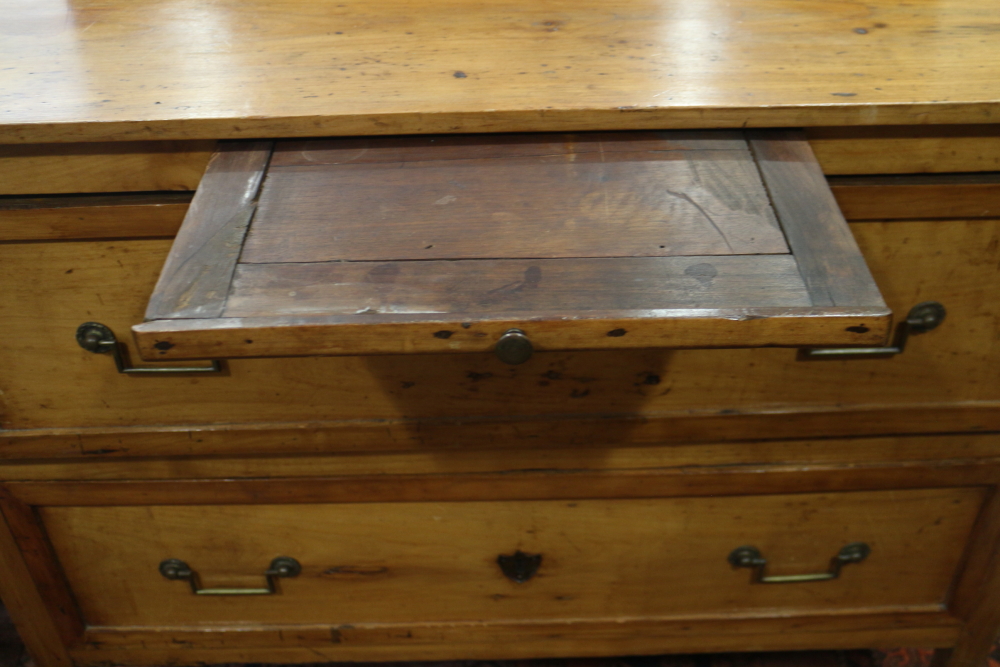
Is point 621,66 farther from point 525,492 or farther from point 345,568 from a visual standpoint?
point 345,568

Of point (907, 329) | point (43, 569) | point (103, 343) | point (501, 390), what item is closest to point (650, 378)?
point (501, 390)

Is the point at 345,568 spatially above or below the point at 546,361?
below

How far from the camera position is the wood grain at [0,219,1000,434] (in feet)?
2.46

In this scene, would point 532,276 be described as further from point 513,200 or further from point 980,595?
point 980,595

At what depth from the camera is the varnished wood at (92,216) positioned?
70 centimetres

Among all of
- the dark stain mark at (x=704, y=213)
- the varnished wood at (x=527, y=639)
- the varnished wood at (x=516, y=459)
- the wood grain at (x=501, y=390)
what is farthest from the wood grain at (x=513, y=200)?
the varnished wood at (x=527, y=639)

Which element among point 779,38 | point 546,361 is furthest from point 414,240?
point 779,38

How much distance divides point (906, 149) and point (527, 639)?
74 centimetres

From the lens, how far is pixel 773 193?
1.97 ft

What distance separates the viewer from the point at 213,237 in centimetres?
57

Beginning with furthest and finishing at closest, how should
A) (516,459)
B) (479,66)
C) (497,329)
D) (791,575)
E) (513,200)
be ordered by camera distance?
(791,575) → (516,459) → (479,66) → (513,200) → (497,329)

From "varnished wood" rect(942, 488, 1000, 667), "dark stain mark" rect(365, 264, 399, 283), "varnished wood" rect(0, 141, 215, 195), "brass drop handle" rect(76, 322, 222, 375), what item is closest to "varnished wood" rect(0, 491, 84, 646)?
"brass drop handle" rect(76, 322, 222, 375)

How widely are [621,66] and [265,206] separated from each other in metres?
0.37

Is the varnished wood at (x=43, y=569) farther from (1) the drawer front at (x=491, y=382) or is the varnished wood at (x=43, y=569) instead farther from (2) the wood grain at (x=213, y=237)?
(2) the wood grain at (x=213, y=237)
